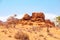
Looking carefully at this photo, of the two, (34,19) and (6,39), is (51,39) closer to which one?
(6,39)

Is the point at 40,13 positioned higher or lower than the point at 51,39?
higher

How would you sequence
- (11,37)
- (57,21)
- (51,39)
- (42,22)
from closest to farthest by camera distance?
→ (11,37)
(51,39)
(42,22)
(57,21)

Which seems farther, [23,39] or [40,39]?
[40,39]

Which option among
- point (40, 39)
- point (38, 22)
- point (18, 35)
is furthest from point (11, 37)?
point (38, 22)

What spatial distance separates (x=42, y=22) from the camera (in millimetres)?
39094

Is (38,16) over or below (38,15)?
below

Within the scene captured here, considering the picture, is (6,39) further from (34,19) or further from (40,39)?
(34,19)

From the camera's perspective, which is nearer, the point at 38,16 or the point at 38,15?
the point at 38,15

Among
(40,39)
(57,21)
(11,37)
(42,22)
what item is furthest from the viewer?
(57,21)

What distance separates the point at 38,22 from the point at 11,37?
79.5 feet

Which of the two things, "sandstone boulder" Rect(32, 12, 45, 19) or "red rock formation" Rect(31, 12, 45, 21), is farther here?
"sandstone boulder" Rect(32, 12, 45, 19)

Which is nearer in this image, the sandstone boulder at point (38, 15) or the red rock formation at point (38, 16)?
the red rock formation at point (38, 16)

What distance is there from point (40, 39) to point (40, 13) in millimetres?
24655

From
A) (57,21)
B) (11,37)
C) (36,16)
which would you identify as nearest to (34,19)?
(36,16)
